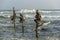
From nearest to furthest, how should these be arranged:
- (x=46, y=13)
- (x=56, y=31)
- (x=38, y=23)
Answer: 1. (x=38, y=23)
2. (x=56, y=31)
3. (x=46, y=13)

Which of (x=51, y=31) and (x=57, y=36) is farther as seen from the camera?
(x=51, y=31)

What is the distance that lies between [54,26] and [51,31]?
4.44 ft

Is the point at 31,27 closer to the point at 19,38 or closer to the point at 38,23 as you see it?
the point at 19,38

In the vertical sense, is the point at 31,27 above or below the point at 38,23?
below

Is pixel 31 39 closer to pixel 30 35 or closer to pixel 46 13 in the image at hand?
pixel 30 35

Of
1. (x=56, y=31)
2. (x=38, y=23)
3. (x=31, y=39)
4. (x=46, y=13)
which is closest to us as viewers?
(x=38, y=23)

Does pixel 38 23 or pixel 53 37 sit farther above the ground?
pixel 38 23

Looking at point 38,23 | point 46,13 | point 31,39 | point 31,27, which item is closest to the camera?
point 38,23

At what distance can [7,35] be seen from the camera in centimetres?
1188

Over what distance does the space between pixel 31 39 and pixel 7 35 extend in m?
1.24

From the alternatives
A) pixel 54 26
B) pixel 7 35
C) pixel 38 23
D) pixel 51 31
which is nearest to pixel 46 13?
pixel 54 26

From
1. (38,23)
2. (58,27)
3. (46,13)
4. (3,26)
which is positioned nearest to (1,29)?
(3,26)

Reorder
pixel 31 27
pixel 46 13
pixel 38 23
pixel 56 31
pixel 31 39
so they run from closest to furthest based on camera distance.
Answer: pixel 38 23
pixel 31 39
pixel 56 31
pixel 31 27
pixel 46 13

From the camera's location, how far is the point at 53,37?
11.6 meters
